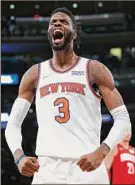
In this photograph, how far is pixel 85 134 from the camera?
8.07 ft

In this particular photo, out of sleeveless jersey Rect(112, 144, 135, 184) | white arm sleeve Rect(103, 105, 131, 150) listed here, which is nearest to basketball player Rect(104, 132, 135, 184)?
sleeveless jersey Rect(112, 144, 135, 184)

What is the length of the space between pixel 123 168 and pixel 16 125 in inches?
118

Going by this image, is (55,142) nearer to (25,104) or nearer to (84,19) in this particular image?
(25,104)

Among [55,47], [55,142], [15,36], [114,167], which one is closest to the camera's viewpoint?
[55,142]

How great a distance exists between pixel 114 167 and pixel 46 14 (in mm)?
12937

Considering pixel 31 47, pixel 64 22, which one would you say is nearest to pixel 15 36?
pixel 31 47

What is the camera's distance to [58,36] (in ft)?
8.54

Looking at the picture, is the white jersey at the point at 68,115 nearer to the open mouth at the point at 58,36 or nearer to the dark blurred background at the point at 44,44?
the open mouth at the point at 58,36

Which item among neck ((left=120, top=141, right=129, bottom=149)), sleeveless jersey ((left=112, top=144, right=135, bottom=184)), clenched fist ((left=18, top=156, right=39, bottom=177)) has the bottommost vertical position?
sleeveless jersey ((left=112, top=144, right=135, bottom=184))

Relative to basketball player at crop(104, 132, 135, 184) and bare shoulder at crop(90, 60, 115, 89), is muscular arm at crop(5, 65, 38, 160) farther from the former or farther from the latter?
basketball player at crop(104, 132, 135, 184)

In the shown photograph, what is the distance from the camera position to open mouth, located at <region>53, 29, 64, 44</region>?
2572mm

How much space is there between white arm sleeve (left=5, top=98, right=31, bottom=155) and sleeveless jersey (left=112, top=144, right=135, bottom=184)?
284 centimetres

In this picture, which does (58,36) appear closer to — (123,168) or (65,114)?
(65,114)

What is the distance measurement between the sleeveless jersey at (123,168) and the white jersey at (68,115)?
2863mm
